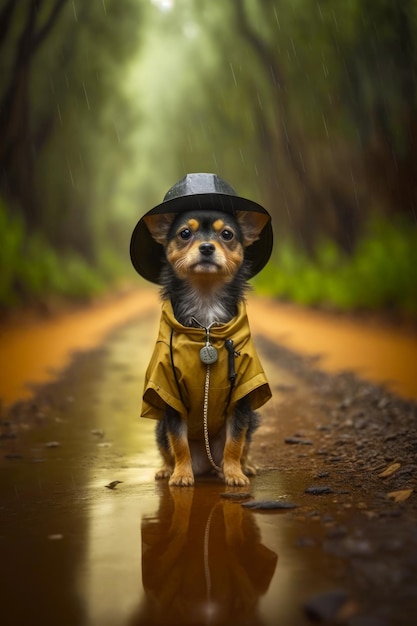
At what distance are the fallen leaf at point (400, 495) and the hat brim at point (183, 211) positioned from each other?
166cm

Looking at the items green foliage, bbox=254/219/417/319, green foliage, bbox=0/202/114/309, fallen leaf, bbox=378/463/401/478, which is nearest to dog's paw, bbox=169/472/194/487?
fallen leaf, bbox=378/463/401/478

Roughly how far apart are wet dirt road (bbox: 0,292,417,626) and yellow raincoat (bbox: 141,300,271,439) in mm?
477

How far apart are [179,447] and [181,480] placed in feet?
0.63

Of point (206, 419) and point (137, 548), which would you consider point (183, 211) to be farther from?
point (137, 548)

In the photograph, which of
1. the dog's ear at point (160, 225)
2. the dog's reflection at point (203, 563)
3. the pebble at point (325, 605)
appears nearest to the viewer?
the pebble at point (325, 605)

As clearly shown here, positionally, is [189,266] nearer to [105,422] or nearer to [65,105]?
[105,422]

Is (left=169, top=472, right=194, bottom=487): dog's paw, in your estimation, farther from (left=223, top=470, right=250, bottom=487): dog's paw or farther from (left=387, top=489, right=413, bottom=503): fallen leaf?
(left=387, top=489, right=413, bottom=503): fallen leaf

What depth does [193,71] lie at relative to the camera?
23750mm

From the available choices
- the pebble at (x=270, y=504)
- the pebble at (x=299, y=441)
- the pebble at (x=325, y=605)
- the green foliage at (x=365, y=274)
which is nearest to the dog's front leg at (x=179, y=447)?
the pebble at (x=270, y=504)

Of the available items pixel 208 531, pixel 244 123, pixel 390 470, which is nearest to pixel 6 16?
pixel 390 470

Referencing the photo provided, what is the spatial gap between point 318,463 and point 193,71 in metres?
21.6

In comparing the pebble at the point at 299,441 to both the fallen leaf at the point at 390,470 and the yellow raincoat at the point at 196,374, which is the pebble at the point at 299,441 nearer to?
the fallen leaf at the point at 390,470

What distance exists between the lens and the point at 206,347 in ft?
12.8

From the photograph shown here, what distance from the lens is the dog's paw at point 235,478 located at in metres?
3.95
